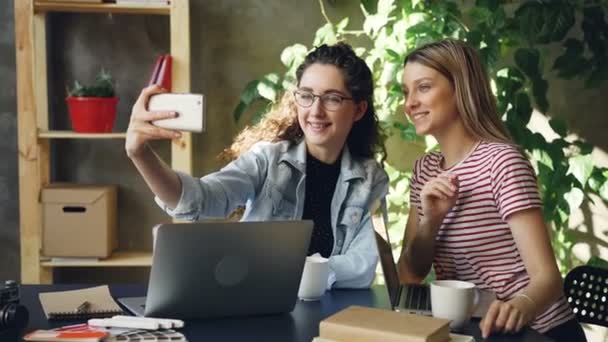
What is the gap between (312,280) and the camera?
1669mm

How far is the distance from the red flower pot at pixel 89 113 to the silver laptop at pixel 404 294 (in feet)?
5.27

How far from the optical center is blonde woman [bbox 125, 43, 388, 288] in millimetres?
2047

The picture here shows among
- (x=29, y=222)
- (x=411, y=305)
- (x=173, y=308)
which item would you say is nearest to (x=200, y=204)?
(x=173, y=308)

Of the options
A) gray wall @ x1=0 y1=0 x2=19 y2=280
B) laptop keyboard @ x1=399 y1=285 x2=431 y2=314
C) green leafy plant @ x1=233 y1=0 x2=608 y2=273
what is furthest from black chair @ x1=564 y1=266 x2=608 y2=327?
gray wall @ x1=0 y1=0 x2=19 y2=280

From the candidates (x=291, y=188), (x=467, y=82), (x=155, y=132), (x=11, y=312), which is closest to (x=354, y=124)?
(x=291, y=188)

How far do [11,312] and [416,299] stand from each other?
30.5 inches

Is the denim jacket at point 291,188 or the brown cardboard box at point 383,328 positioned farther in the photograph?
the denim jacket at point 291,188

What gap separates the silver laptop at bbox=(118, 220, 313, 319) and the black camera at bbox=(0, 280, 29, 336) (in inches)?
7.9

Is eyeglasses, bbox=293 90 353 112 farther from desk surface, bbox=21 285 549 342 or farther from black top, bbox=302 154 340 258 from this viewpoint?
desk surface, bbox=21 285 549 342

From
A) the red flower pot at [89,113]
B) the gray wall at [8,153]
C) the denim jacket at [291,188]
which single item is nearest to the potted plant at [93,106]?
the red flower pot at [89,113]

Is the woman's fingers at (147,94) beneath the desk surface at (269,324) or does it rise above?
above

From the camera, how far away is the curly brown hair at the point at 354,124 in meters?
2.14

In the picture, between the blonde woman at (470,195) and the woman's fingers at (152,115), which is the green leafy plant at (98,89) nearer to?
the blonde woman at (470,195)

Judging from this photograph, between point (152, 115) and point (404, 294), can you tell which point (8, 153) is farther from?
point (404, 294)
